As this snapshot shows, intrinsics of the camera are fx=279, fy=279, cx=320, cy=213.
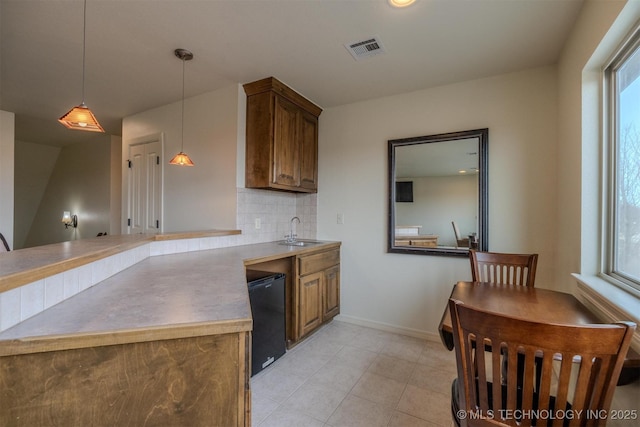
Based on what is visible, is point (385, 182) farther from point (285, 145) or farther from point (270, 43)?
point (270, 43)

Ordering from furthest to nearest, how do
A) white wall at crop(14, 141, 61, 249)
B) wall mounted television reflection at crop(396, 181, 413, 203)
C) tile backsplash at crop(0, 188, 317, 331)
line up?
white wall at crop(14, 141, 61, 249)
wall mounted television reflection at crop(396, 181, 413, 203)
tile backsplash at crop(0, 188, 317, 331)

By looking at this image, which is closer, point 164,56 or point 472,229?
point 164,56

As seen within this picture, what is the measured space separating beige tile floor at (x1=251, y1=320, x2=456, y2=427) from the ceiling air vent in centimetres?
252

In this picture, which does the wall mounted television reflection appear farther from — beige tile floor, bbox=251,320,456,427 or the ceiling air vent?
beige tile floor, bbox=251,320,456,427

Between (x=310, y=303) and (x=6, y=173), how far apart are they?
4.03 metres

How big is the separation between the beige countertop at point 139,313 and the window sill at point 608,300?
55.7 inches

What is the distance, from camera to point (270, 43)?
2.10m

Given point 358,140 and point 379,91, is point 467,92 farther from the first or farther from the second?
point 358,140

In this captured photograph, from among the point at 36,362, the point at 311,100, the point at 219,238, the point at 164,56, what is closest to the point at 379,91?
the point at 311,100

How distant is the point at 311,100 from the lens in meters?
3.15

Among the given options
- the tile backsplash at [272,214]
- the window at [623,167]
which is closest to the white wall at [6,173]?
the tile backsplash at [272,214]

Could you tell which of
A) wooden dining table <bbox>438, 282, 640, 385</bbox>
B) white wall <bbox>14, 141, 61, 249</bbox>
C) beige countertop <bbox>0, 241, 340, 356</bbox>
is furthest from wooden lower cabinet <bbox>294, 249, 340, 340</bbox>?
white wall <bbox>14, 141, 61, 249</bbox>

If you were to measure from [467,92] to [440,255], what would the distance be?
1572mm

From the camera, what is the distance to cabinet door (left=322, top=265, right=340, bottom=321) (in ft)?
9.62
